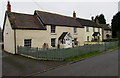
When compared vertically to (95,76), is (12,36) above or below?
above

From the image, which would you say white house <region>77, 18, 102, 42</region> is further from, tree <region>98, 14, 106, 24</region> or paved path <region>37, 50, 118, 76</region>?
tree <region>98, 14, 106, 24</region>

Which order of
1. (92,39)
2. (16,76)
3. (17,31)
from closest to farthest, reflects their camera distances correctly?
(16,76), (17,31), (92,39)

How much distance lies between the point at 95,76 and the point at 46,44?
50.3 ft

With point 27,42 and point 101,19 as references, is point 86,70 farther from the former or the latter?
point 101,19

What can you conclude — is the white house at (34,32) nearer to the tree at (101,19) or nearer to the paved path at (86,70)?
the paved path at (86,70)

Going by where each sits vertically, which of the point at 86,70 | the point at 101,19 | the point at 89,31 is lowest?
the point at 86,70

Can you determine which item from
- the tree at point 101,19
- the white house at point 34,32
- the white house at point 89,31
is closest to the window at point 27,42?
the white house at point 34,32

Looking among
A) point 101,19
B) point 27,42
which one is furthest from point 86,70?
point 101,19

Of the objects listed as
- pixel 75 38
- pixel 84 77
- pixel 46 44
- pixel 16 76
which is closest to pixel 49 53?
pixel 16 76

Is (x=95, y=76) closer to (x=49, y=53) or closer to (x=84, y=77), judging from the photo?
(x=84, y=77)

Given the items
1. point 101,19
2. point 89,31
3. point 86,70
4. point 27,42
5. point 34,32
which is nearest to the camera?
point 86,70

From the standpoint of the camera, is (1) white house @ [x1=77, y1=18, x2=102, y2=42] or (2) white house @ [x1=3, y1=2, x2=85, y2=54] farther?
(1) white house @ [x1=77, y1=18, x2=102, y2=42]

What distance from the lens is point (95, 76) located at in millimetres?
8141

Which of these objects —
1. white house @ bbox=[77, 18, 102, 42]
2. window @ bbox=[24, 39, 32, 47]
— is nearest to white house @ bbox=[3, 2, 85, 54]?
window @ bbox=[24, 39, 32, 47]
